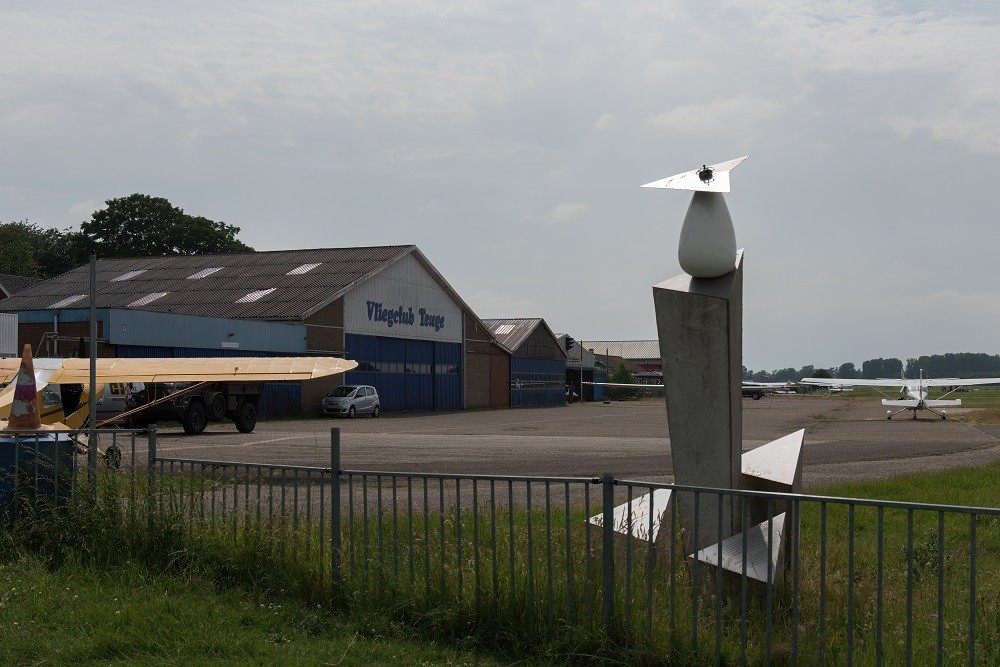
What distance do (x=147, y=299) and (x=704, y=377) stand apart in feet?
140

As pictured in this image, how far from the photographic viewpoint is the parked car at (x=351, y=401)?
39812 mm

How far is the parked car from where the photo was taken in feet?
131

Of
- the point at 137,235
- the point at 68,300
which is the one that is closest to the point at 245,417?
the point at 68,300

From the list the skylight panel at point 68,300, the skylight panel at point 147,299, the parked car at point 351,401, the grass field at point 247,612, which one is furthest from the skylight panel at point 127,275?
the grass field at point 247,612

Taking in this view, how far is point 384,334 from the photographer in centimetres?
4738

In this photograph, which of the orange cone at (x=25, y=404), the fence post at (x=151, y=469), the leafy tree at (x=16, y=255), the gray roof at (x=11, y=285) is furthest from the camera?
the leafy tree at (x=16, y=255)

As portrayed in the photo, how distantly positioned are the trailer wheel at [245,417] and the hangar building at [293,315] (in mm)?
7003

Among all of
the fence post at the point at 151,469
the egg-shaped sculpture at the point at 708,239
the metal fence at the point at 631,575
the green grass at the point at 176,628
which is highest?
the egg-shaped sculpture at the point at 708,239

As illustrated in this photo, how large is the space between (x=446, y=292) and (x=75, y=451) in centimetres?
4597

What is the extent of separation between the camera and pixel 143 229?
7644 cm

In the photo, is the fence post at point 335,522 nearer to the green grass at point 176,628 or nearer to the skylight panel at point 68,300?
the green grass at point 176,628

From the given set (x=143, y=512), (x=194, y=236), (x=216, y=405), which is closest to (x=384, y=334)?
(x=216, y=405)

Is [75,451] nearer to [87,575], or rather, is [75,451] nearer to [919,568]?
[87,575]

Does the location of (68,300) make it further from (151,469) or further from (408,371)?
(151,469)
